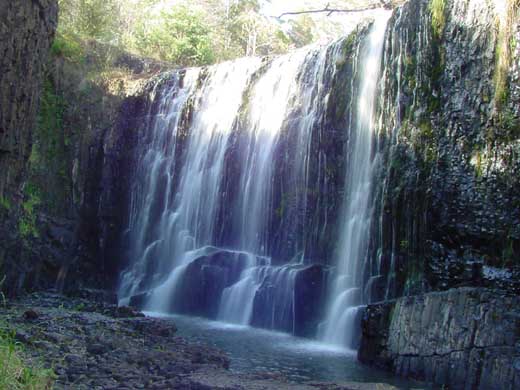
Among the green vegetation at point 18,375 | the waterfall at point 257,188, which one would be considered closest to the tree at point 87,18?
the waterfall at point 257,188

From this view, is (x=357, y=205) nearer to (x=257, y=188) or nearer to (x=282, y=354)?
(x=257, y=188)

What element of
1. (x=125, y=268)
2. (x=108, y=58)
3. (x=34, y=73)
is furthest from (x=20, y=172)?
(x=108, y=58)

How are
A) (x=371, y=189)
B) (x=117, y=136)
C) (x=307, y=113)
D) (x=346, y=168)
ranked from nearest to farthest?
(x=371, y=189)
(x=346, y=168)
(x=307, y=113)
(x=117, y=136)

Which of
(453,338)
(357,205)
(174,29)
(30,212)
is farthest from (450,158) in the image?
(174,29)

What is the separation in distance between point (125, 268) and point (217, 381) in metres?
A: 10.9

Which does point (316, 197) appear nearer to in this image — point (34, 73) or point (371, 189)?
point (371, 189)

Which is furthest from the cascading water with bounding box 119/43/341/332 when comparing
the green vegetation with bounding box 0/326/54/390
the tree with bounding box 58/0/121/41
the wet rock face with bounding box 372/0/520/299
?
the green vegetation with bounding box 0/326/54/390

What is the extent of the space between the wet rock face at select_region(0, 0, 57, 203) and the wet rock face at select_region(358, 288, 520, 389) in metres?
5.52

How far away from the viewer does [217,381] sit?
6469mm

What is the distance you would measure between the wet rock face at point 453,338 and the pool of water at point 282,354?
0.33 m

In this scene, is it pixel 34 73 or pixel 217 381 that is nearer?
pixel 217 381

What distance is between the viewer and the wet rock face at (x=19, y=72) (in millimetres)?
8094

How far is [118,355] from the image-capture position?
23.6 feet

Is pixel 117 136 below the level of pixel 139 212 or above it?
above
